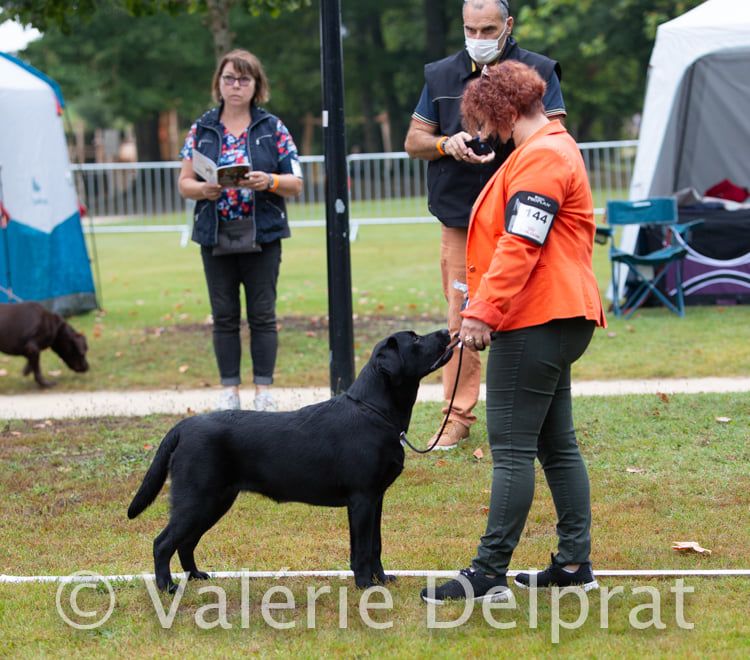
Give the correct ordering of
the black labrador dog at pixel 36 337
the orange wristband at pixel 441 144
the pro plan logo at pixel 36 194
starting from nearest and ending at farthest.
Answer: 1. the orange wristband at pixel 441 144
2. the black labrador dog at pixel 36 337
3. the pro plan logo at pixel 36 194

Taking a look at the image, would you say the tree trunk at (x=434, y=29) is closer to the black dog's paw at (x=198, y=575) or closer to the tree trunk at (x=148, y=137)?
the tree trunk at (x=148, y=137)

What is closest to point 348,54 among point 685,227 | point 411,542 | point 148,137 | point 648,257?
point 148,137

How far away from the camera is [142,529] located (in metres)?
5.14

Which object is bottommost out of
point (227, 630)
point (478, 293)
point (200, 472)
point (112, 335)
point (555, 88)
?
point (112, 335)

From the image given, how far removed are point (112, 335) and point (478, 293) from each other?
796cm

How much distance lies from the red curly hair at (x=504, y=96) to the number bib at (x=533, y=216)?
30 centimetres

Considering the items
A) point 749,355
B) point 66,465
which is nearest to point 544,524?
point 66,465

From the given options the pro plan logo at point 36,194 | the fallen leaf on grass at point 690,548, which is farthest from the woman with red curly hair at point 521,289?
the pro plan logo at point 36,194

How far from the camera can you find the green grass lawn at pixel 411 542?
12.1ft

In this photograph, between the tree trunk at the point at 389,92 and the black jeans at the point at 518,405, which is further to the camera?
the tree trunk at the point at 389,92

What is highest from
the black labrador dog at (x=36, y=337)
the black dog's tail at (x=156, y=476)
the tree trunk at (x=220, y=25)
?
the tree trunk at (x=220, y=25)

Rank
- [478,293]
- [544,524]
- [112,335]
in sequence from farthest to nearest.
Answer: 1. [112,335]
2. [544,524]
3. [478,293]

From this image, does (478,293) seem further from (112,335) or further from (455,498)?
(112,335)

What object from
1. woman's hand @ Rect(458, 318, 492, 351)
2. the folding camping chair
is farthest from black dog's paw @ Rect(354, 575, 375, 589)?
the folding camping chair
